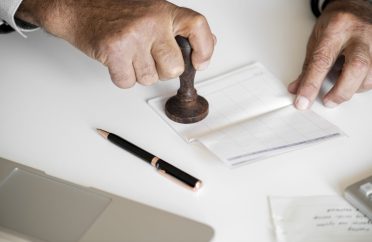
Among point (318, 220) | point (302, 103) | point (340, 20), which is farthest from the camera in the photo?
point (340, 20)

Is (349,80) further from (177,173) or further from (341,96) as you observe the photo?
(177,173)

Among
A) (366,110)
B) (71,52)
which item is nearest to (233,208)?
(366,110)

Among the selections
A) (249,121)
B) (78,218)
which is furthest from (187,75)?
(78,218)

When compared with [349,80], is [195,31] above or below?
above

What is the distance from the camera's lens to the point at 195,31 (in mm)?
926

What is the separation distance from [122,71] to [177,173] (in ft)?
0.77

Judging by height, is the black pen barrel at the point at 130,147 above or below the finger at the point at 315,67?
below

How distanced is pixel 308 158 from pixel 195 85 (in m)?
0.33

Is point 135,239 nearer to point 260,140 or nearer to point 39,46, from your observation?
point 260,140

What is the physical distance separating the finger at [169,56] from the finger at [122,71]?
0.18 ft

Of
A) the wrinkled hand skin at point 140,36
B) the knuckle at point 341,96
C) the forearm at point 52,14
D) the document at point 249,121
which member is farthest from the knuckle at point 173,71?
the knuckle at point 341,96

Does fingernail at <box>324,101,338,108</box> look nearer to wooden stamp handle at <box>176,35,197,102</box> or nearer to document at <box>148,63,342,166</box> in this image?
document at <box>148,63,342,166</box>

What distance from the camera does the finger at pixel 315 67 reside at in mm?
1038

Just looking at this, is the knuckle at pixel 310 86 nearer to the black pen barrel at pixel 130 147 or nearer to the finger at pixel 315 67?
the finger at pixel 315 67
